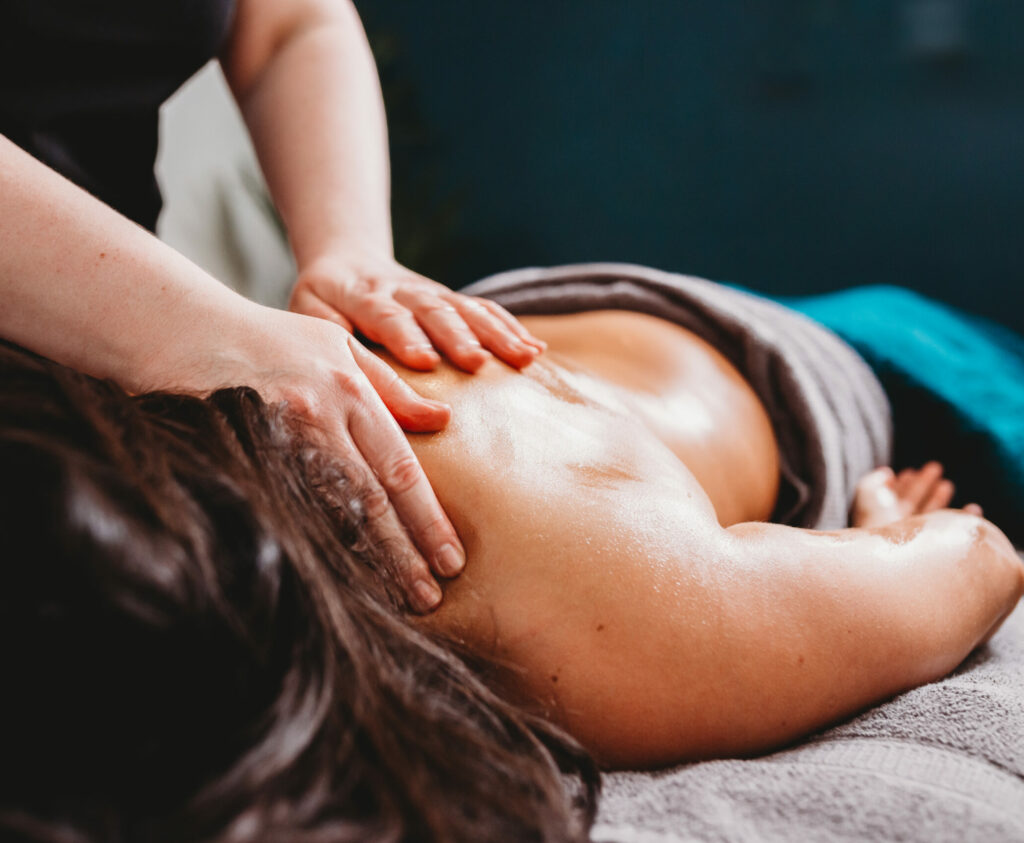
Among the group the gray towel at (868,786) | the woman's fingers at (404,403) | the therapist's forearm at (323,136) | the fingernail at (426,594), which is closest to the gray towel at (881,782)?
the gray towel at (868,786)

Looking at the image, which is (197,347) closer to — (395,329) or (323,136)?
(395,329)

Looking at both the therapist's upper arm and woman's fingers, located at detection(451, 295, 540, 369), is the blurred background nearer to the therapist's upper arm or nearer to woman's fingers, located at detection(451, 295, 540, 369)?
the therapist's upper arm

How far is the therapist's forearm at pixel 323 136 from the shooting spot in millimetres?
887

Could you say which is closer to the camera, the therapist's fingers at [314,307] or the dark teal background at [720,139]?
the therapist's fingers at [314,307]

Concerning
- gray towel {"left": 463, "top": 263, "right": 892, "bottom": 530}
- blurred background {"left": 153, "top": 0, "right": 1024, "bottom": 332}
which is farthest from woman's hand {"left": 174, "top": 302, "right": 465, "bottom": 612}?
blurred background {"left": 153, "top": 0, "right": 1024, "bottom": 332}

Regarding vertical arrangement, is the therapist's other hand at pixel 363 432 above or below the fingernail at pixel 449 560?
above

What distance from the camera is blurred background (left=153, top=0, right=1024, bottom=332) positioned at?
1613 mm

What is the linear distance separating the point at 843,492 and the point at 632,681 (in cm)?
54

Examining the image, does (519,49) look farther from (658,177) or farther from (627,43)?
(658,177)

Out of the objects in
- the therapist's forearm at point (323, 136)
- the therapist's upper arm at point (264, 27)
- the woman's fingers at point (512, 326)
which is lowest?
the woman's fingers at point (512, 326)

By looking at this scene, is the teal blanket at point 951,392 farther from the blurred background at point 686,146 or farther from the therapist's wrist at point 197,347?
the therapist's wrist at point 197,347

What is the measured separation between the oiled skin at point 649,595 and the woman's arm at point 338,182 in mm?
46

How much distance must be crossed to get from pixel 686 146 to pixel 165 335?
62.2 inches

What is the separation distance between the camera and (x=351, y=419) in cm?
55
